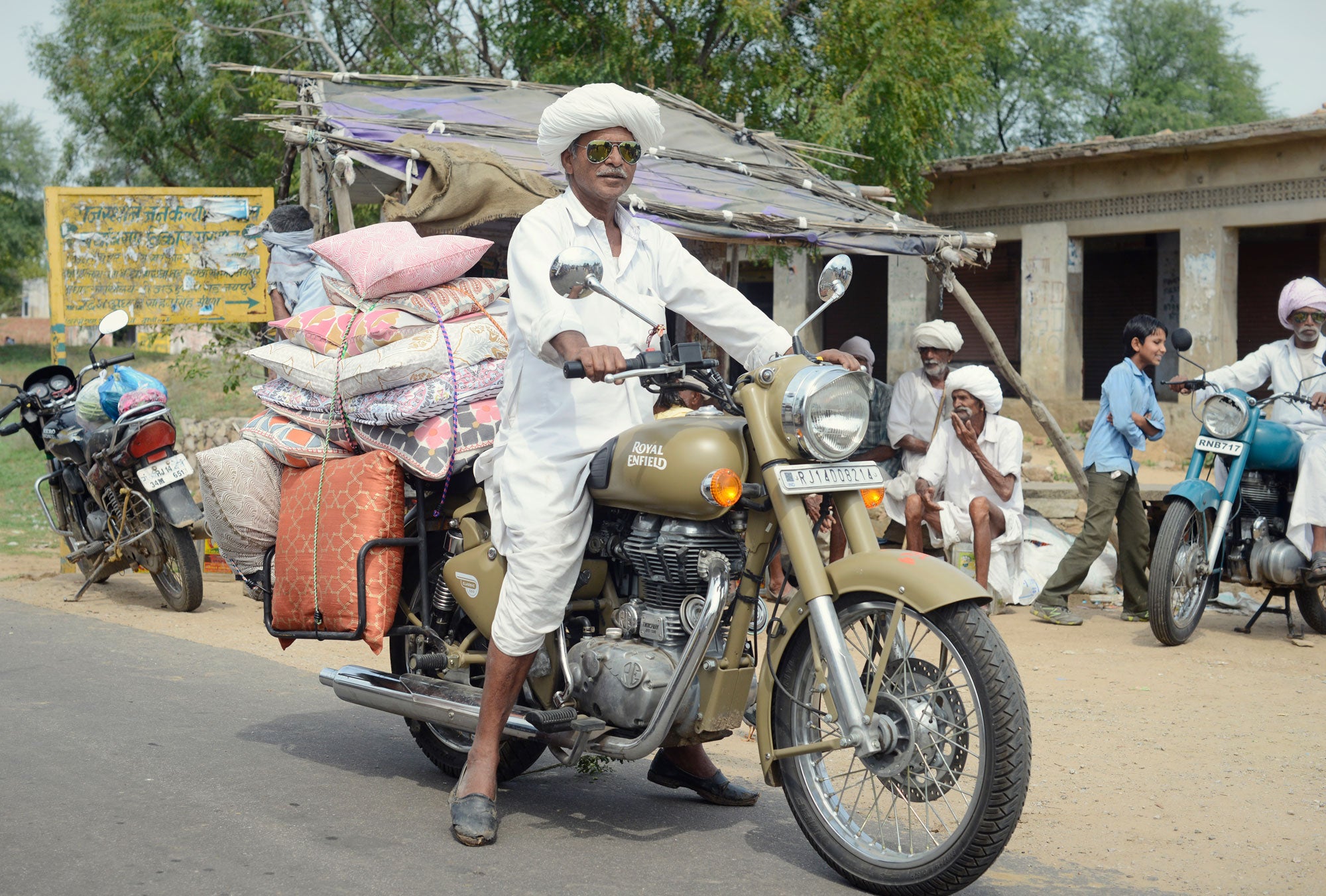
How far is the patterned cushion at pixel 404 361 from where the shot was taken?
14.2 ft

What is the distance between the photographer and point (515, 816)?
400 centimetres

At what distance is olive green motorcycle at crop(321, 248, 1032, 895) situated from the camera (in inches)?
123

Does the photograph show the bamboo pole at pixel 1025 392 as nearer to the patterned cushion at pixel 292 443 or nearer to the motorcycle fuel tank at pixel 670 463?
the patterned cushion at pixel 292 443

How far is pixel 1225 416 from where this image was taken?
7211 mm

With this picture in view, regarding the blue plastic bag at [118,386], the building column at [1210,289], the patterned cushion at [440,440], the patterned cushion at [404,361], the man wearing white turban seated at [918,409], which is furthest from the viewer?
the building column at [1210,289]

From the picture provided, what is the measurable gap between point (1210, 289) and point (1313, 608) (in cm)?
837

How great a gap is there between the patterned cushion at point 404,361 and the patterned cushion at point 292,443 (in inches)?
6.0

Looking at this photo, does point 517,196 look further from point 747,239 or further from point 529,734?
point 529,734

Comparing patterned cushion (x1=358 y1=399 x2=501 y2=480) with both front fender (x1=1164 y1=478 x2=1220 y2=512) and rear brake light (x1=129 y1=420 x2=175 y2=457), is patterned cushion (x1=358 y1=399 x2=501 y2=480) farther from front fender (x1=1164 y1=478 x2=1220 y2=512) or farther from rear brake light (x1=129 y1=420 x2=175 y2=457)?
front fender (x1=1164 y1=478 x2=1220 y2=512)

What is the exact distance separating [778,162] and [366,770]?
6454 millimetres

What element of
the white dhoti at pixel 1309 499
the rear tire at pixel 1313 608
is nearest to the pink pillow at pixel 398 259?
the white dhoti at pixel 1309 499

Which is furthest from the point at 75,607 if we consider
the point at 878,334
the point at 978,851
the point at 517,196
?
the point at 878,334

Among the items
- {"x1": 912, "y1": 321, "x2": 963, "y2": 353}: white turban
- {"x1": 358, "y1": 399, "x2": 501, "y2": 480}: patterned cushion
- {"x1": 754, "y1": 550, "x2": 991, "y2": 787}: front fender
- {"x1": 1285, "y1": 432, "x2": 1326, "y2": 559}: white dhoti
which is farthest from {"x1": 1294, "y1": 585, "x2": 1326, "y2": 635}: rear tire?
{"x1": 358, "y1": 399, "x2": 501, "y2": 480}: patterned cushion

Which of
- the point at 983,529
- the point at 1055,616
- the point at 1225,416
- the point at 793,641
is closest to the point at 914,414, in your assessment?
the point at 983,529
